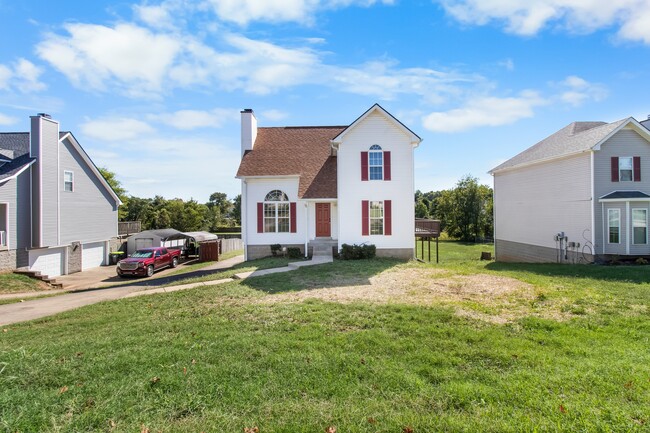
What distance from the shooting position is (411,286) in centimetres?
1090

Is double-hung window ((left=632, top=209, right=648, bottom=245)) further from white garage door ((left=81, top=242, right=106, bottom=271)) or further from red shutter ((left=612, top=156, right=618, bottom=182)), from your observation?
white garage door ((left=81, top=242, right=106, bottom=271))

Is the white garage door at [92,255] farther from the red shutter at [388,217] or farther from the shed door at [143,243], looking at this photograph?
the red shutter at [388,217]

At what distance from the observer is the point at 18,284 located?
16.1 m

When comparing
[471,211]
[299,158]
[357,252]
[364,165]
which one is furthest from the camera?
[471,211]

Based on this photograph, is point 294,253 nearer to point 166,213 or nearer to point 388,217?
point 388,217

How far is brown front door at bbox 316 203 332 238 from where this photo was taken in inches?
757

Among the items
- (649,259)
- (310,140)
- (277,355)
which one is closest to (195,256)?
(310,140)

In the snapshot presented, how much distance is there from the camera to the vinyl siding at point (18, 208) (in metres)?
17.7

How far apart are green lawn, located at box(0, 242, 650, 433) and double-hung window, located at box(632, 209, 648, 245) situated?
10.0 m

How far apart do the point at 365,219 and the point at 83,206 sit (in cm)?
1955

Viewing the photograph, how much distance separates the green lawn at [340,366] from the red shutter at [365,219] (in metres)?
8.70

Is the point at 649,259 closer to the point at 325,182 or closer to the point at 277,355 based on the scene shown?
the point at 325,182

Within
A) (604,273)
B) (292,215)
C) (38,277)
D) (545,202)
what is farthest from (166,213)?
(604,273)

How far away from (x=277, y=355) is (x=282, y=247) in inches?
577
